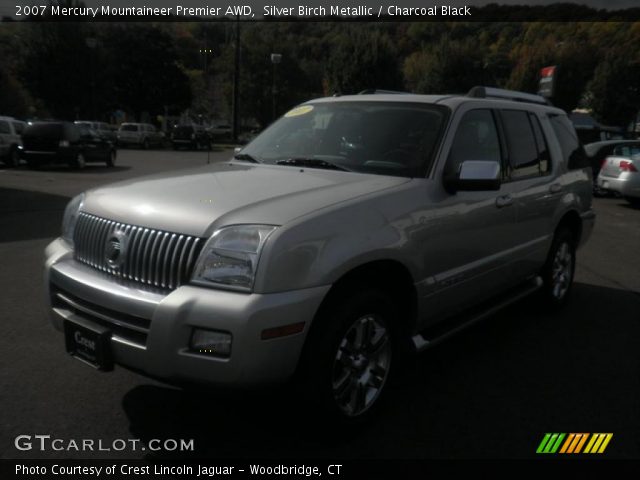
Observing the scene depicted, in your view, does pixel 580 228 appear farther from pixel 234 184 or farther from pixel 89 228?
pixel 89 228

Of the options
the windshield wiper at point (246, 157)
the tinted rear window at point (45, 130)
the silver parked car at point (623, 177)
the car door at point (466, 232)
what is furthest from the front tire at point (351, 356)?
the tinted rear window at point (45, 130)

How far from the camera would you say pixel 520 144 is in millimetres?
4875

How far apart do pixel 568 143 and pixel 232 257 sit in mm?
4203

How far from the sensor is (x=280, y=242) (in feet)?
9.07

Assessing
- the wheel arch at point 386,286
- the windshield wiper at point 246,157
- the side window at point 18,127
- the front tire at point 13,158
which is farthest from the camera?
the side window at point 18,127

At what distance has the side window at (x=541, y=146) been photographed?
202 inches

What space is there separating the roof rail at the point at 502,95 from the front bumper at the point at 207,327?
257 centimetres

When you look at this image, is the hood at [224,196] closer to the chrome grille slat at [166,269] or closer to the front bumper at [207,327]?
the chrome grille slat at [166,269]

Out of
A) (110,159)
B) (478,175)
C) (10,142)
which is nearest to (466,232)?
(478,175)

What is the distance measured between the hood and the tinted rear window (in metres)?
18.6

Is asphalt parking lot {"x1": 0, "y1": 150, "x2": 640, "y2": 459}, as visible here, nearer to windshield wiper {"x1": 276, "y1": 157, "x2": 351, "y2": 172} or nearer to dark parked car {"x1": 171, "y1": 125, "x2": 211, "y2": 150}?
windshield wiper {"x1": 276, "y1": 157, "x2": 351, "y2": 172}

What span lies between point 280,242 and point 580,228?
415 centimetres

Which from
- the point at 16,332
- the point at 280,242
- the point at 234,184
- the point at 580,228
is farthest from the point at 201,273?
the point at 580,228

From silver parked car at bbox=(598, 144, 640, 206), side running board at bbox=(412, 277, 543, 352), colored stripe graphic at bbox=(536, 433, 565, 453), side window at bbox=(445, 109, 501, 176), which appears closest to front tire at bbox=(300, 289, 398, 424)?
side running board at bbox=(412, 277, 543, 352)
